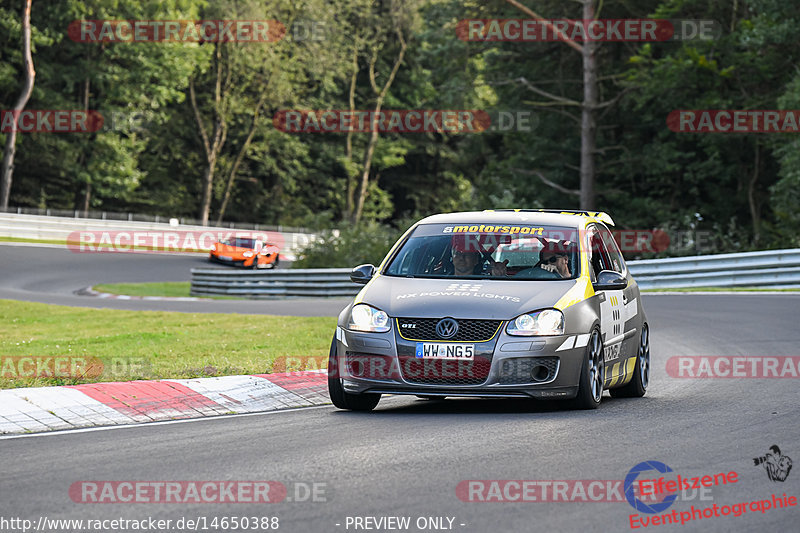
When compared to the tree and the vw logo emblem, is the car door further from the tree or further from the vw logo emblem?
the tree

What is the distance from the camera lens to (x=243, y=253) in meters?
47.9

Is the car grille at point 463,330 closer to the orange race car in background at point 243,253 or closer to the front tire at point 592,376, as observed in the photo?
the front tire at point 592,376

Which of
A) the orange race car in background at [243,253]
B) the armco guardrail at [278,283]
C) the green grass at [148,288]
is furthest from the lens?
the orange race car in background at [243,253]

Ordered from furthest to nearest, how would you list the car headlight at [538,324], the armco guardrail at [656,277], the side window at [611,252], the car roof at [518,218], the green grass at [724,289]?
the armco guardrail at [656,277] → the green grass at [724,289] → the side window at [611,252] → the car roof at [518,218] → the car headlight at [538,324]

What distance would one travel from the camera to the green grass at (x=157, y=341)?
40.0 ft

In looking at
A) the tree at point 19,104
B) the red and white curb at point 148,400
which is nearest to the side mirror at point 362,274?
the red and white curb at point 148,400

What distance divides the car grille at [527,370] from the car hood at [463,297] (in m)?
0.35

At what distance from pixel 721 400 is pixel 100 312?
644 inches

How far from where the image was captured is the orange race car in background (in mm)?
47625

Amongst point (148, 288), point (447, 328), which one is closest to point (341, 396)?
point (447, 328)

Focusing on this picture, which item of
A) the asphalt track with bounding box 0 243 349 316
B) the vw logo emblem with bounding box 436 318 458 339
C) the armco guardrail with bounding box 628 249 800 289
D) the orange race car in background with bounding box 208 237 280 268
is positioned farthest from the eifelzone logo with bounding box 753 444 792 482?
the orange race car in background with bounding box 208 237 280 268

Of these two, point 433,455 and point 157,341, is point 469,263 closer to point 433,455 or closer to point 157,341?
point 433,455

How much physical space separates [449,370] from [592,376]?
1.30m

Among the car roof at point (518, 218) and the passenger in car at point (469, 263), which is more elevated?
the car roof at point (518, 218)
